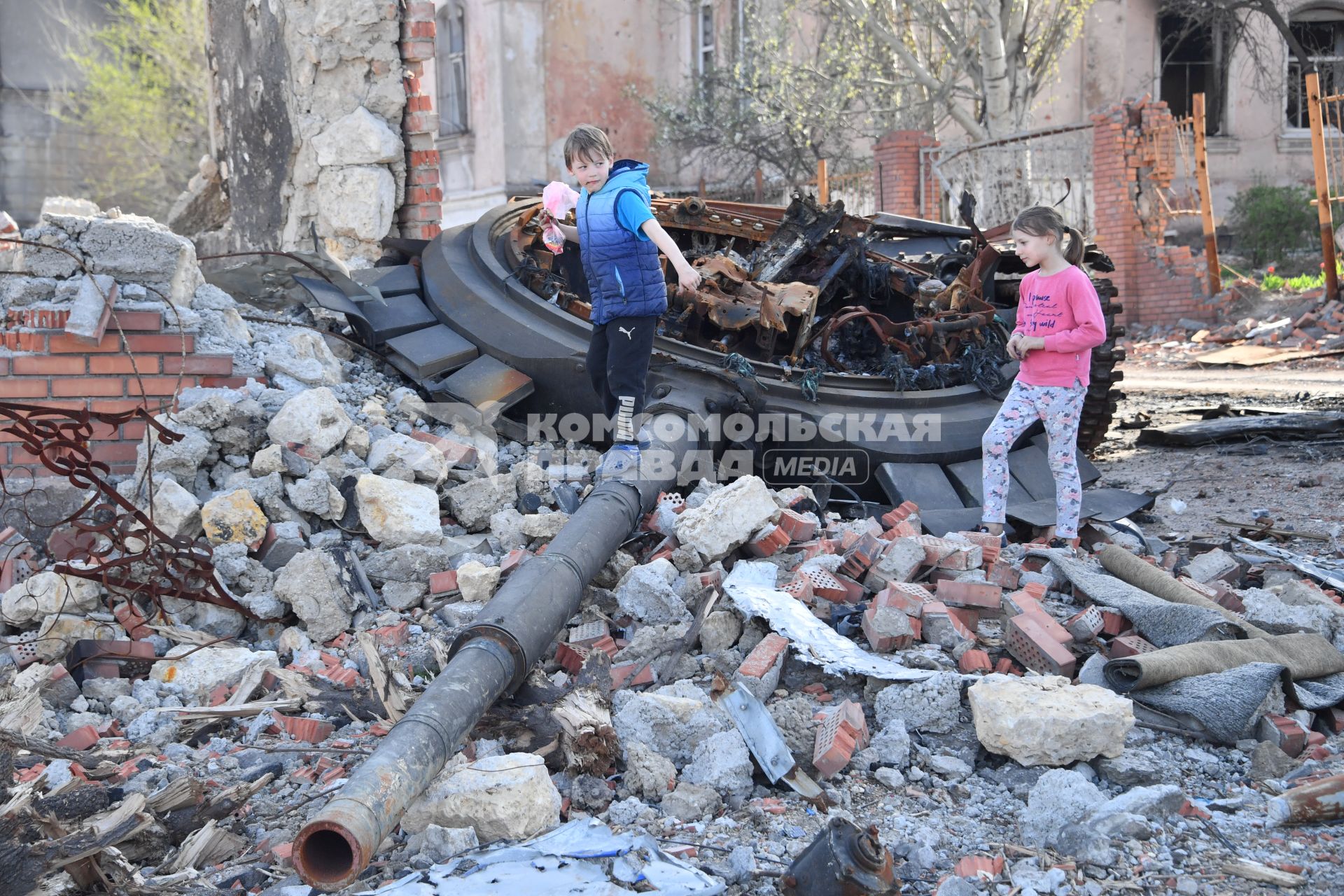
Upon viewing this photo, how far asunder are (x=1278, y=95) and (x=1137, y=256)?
745 centimetres

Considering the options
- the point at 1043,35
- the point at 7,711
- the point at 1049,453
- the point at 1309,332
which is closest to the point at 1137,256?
the point at 1309,332

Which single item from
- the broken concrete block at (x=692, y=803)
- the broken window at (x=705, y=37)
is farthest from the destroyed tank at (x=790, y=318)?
the broken window at (x=705, y=37)

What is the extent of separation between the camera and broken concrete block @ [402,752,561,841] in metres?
2.66

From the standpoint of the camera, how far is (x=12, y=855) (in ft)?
7.59

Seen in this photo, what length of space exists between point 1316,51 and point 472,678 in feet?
68.3

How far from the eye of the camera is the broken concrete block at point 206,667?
11.9 ft

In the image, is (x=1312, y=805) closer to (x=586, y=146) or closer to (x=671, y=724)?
(x=671, y=724)

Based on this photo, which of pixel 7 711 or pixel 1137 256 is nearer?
pixel 7 711

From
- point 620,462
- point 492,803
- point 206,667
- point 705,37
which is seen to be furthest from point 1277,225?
point 492,803

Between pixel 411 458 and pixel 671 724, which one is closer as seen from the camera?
pixel 671 724

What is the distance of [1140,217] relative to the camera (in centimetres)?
1388

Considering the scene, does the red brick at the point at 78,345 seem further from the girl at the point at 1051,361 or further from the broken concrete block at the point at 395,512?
the girl at the point at 1051,361

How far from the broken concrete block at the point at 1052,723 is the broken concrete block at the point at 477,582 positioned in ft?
5.97

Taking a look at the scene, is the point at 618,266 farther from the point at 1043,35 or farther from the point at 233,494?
the point at 1043,35
